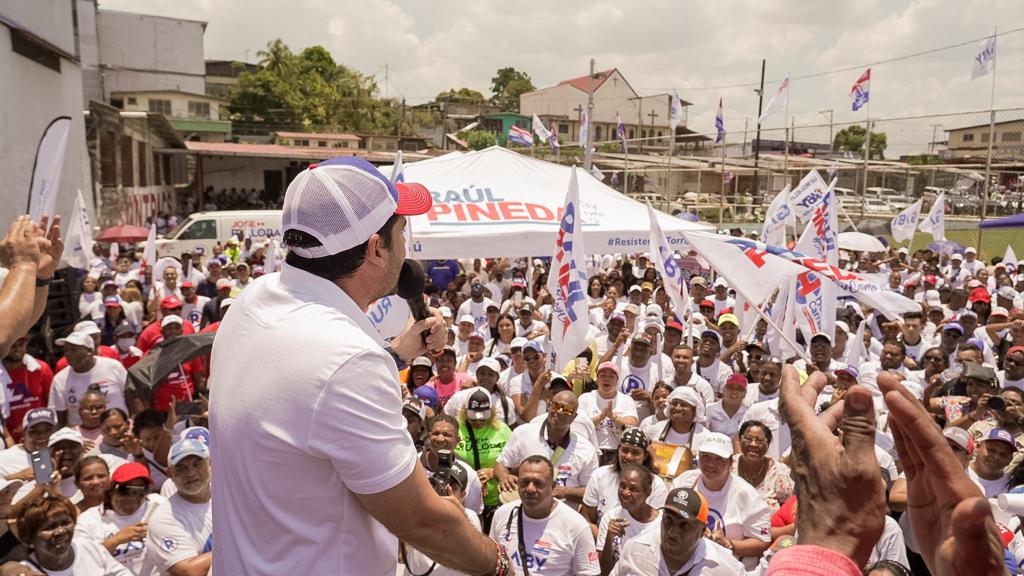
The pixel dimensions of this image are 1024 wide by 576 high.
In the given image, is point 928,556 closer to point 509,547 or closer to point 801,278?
point 509,547

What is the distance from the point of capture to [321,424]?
136cm

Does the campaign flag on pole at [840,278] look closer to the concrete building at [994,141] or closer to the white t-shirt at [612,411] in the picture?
the white t-shirt at [612,411]

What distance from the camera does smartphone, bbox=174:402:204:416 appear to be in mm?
6137

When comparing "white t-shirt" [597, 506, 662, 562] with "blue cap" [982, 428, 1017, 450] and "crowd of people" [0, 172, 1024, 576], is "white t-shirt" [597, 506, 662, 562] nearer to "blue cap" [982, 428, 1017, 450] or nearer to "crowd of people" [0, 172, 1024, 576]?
"crowd of people" [0, 172, 1024, 576]

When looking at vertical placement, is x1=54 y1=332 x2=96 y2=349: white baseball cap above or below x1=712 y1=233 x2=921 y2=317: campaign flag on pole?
below

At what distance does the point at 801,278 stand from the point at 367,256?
7230 millimetres

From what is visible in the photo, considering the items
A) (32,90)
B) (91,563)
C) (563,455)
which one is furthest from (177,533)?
(32,90)

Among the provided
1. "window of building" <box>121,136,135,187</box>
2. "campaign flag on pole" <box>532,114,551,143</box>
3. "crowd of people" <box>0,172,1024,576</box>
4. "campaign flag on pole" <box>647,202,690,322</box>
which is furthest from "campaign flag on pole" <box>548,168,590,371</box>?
"window of building" <box>121,136,135,187</box>

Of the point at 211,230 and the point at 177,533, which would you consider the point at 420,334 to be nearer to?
the point at 177,533

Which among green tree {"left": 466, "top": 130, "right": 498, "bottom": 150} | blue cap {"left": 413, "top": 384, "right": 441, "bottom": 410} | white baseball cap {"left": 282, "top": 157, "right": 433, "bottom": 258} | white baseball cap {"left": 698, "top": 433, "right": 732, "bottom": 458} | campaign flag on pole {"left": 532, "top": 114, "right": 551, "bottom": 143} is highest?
green tree {"left": 466, "top": 130, "right": 498, "bottom": 150}

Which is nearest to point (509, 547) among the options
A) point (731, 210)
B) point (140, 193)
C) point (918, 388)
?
point (918, 388)

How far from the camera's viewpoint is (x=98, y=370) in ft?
22.6

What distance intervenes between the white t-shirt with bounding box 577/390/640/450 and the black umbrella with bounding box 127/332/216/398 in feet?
11.4

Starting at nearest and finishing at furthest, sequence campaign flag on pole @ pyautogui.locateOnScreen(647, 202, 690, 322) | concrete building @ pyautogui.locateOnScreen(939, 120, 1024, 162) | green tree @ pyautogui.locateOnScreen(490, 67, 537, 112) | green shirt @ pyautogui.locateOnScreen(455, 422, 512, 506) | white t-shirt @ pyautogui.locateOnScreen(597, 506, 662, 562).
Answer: white t-shirt @ pyautogui.locateOnScreen(597, 506, 662, 562) → green shirt @ pyautogui.locateOnScreen(455, 422, 512, 506) → campaign flag on pole @ pyautogui.locateOnScreen(647, 202, 690, 322) → concrete building @ pyautogui.locateOnScreen(939, 120, 1024, 162) → green tree @ pyautogui.locateOnScreen(490, 67, 537, 112)
